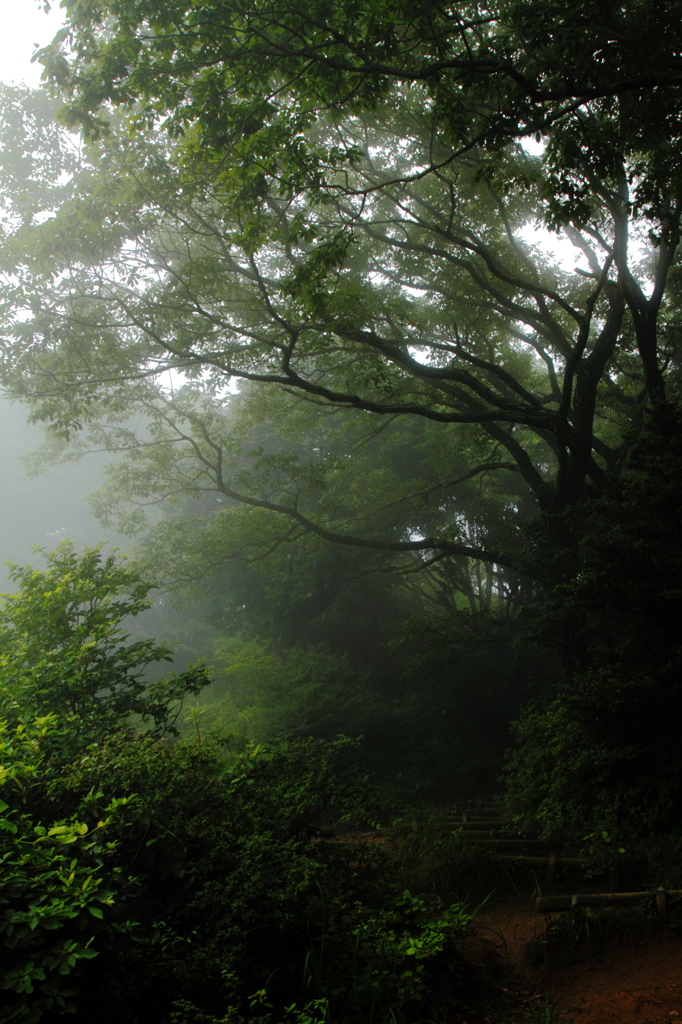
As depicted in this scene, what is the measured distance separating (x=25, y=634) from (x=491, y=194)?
846 centimetres

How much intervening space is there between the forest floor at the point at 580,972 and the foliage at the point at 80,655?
9.04ft

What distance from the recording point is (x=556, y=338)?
9.52 m

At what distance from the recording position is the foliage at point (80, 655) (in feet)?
16.0

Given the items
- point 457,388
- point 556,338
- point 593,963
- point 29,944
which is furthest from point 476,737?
point 29,944

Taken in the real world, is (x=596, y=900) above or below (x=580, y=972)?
above

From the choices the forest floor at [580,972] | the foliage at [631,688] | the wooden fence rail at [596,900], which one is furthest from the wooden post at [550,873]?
the wooden fence rail at [596,900]

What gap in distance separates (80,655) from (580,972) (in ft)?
14.0

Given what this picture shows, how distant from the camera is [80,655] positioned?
5.38 m

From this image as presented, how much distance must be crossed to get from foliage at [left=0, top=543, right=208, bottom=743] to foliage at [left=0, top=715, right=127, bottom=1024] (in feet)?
5.28

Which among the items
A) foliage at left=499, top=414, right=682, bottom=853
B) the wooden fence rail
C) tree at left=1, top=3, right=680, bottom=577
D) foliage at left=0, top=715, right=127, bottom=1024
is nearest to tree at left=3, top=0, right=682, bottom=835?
tree at left=1, top=3, right=680, bottom=577

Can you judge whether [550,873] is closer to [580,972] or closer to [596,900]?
[596,900]

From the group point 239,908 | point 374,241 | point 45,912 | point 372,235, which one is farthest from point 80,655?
point 374,241

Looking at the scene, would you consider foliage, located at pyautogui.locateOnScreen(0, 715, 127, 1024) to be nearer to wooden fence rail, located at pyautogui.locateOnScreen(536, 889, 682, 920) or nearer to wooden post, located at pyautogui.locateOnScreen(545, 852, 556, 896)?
wooden fence rail, located at pyautogui.locateOnScreen(536, 889, 682, 920)

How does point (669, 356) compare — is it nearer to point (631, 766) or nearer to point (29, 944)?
point (631, 766)
